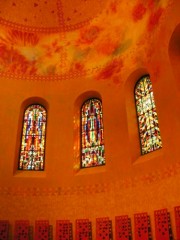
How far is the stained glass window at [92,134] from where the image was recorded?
1072cm

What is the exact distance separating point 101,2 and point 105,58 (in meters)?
2.13

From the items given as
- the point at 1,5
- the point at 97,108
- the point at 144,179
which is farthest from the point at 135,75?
the point at 1,5

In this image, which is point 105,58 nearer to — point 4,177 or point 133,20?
point 133,20

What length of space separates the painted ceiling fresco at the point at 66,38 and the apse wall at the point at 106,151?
39 cm

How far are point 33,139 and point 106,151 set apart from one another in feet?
10.0

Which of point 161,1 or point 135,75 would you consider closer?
point 161,1

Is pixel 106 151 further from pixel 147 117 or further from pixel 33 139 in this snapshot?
pixel 33 139

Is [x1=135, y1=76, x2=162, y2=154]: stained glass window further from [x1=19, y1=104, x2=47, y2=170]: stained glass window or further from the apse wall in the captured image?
[x1=19, y1=104, x2=47, y2=170]: stained glass window

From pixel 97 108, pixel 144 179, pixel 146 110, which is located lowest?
pixel 144 179

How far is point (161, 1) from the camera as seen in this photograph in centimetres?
960

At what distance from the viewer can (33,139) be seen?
37.6 ft

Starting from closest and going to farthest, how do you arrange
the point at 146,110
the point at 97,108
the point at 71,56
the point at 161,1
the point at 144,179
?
the point at 144,179 < the point at 161,1 < the point at 146,110 < the point at 97,108 < the point at 71,56

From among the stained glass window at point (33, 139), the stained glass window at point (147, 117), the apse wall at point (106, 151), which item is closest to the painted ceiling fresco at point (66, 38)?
the apse wall at point (106, 151)

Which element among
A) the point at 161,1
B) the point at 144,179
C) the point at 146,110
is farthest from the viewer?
the point at 146,110
